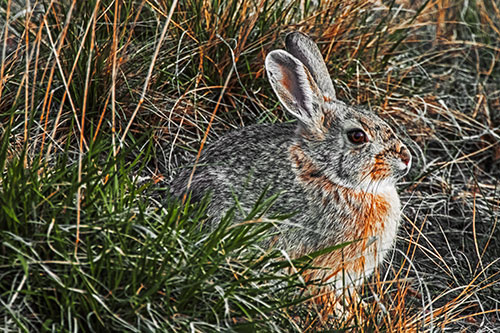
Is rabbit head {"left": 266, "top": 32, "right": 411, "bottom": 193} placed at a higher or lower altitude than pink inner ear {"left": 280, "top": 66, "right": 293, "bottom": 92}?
lower

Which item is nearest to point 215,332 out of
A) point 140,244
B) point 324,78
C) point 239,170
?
point 140,244

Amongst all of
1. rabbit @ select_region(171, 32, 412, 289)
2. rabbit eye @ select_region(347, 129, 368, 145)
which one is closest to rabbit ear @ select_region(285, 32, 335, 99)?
rabbit @ select_region(171, 32, 412, 289)

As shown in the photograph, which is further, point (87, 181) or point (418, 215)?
point (418, 215)

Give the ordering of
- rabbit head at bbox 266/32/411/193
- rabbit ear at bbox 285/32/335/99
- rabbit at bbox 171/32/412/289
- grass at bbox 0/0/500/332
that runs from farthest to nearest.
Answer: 1. rabbit ear at bbox 285/32/335/99
2. rabbit head at bbox 266/32/411/193
3. rabbit at bbox 171/32/412/289
4. grass at bbox 0/0/500/332


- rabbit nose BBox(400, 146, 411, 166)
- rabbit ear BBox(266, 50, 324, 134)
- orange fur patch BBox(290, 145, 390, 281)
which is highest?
rabbit ear BBox(266, 50, 324, 134)

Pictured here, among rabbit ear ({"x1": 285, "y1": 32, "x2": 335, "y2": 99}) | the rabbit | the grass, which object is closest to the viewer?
the grass

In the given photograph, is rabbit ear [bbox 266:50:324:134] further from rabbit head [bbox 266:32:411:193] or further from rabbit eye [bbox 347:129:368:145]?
rabbit eye [bbox 347:129:368:145]

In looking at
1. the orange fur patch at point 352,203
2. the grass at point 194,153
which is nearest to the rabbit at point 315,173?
the orange fur patch at point 352,203

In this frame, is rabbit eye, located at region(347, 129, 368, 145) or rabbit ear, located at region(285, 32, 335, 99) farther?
rabbit ear, located at region(285, 32, 335, 99)

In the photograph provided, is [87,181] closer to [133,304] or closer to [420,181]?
[133,304]
